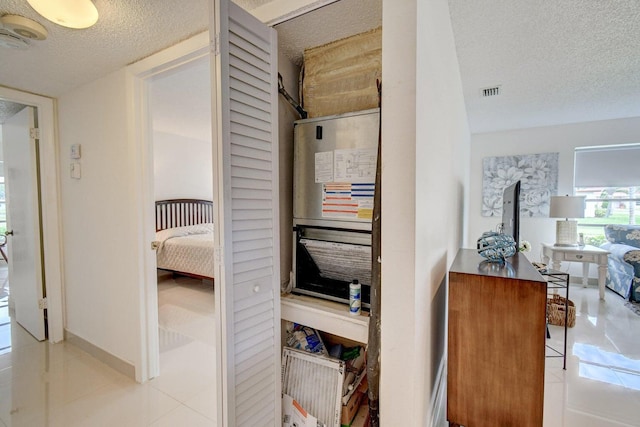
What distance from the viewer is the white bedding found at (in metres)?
3.73

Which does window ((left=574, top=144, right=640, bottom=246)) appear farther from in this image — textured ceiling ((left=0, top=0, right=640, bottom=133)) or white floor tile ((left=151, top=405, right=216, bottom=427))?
white floor tile ((left=151, top=405, right=216, bottom=427))

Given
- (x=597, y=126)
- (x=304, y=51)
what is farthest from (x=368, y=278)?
(x=597, y=126)

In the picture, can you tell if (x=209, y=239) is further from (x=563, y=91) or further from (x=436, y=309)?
(x=563, y=91)

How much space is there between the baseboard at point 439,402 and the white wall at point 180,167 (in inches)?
157

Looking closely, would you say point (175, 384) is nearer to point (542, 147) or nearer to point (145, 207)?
point (145, 207)

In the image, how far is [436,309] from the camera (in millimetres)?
1603

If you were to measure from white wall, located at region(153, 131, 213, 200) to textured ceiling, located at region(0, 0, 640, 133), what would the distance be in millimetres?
2383

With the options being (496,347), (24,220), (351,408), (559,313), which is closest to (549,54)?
(496,347)

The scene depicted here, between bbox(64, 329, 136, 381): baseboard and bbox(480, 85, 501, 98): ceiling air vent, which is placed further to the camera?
bbox(480, 85, 501, 98): ceiling air vent

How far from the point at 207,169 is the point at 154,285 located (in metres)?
3.97

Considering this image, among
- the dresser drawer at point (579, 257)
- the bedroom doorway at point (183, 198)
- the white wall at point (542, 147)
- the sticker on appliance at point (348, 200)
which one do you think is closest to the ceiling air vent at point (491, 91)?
the white wall at point (542, 147)

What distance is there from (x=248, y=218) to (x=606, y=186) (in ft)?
17.2

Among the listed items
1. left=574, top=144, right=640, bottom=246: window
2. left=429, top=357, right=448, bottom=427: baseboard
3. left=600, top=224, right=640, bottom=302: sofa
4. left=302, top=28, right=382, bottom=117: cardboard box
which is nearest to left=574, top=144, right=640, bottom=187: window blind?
left=574, top=144, right=640, bottom=246: window

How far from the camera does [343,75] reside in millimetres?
1503
